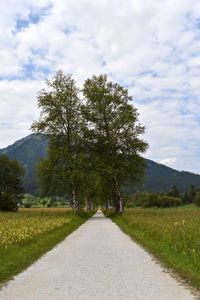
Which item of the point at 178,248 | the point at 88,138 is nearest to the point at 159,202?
the point at 88,138

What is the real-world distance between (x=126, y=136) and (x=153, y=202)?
95.1 meters

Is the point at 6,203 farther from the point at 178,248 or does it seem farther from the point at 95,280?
the point at 95,280

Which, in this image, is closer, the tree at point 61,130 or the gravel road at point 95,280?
the gravel road at point 95,280

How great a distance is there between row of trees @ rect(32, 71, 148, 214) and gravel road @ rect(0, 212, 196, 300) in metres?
21.9

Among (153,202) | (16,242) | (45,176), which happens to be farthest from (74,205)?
(153,202)

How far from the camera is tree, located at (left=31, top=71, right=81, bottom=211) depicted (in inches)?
1244

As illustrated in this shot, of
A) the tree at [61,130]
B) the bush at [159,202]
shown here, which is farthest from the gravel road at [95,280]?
the bush at [159,202]

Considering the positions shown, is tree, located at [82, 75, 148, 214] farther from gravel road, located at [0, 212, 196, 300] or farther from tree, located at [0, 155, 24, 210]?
tree, located at [0, 155, 24, 210]

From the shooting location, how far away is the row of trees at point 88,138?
104ft

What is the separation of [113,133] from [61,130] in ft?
20.5

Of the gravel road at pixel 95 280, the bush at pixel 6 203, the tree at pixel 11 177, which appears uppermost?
the tree at pixel 11 177

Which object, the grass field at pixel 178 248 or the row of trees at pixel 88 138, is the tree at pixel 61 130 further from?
the grass field at pixel 178 248

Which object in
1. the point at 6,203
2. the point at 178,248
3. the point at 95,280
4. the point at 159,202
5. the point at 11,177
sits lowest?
the point at 95,280

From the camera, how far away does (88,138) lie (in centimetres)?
3462
